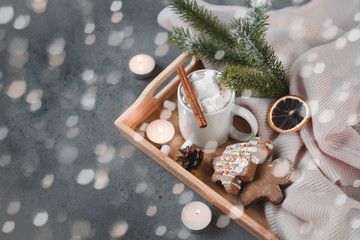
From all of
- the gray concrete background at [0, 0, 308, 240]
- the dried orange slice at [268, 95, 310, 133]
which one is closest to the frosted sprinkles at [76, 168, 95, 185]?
the gray concrete background at [0, 0, 308, 240]

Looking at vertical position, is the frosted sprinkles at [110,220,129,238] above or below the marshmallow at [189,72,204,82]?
below

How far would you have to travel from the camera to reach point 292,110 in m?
0.77

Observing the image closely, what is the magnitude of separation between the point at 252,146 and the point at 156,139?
0.25 meters

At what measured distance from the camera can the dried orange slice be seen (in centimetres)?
75

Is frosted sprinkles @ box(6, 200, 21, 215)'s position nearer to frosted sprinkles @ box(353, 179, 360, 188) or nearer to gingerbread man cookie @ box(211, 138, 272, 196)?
gingerbread man cookie @ box(211, 138, 272, 196)

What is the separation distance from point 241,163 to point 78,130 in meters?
0.57

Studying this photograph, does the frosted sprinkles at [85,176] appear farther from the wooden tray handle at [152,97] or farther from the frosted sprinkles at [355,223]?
the frosted sprinkles at [355,223]

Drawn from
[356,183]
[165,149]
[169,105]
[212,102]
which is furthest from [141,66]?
[356,183]

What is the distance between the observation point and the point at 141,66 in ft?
3.65

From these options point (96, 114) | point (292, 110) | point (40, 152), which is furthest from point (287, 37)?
point (40, 152)

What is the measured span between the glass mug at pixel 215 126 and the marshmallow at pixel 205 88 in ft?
0.11

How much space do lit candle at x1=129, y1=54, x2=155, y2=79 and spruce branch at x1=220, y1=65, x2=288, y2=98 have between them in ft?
1.38

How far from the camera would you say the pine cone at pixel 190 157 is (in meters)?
0.80

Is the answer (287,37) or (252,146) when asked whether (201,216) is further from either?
(287,37)
